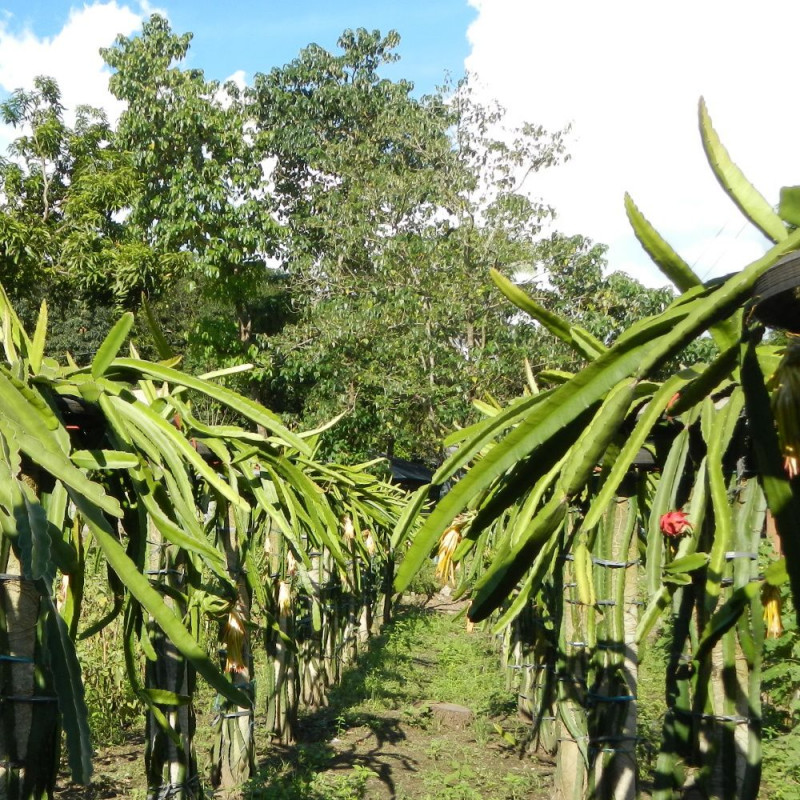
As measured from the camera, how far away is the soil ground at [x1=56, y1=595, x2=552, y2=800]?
199 inches

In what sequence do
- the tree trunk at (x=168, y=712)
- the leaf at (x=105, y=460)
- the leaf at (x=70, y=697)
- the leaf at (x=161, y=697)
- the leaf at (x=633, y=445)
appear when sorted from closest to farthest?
the leaf at (x=633, y=445) → the leaf at (x=70, y=697) → the leaf at (x=105, y=460) → the leaf at (x=161, y=697) → the tree trunk at (x=168, y=712)

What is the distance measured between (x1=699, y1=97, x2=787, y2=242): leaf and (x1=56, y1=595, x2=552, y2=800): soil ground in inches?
120

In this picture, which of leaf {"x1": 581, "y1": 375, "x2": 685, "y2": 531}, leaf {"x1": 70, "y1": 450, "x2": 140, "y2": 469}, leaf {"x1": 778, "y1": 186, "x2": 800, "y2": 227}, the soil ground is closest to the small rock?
the soil ground

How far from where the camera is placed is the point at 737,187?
40.3 inches

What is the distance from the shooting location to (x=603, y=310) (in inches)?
534

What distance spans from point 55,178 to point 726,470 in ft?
49.8

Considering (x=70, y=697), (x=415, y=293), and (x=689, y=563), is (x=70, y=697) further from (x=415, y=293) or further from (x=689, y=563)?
(x=415, y=293)

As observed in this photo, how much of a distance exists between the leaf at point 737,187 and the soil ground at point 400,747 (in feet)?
9.99

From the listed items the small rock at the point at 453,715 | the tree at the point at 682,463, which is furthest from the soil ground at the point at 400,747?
the tree at the point at 682,463

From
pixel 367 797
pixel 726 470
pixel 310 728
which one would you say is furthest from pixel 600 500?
pixel 310 728

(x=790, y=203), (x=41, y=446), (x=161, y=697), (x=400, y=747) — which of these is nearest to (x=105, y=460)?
(x=41, y=446)

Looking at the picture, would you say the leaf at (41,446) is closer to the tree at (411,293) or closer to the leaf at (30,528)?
the leaf at (30,528)

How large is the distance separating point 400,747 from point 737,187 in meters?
5.73

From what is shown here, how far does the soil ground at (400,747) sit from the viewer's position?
5.07 meters
